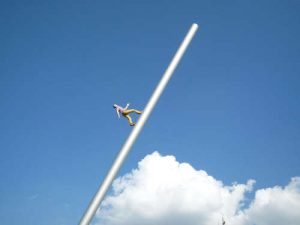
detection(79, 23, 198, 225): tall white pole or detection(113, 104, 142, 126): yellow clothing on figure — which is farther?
detection(113, 104, 142, 126): yellow clothing on figure

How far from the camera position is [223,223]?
61938mm

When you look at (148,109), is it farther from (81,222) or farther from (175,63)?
(81,222)

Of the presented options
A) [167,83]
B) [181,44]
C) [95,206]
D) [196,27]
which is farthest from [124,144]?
[196,27]

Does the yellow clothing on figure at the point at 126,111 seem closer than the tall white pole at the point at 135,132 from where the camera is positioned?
No

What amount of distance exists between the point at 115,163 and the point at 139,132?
0.63 meters

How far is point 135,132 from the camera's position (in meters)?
4.40

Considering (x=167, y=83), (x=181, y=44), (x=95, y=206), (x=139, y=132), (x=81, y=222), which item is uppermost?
(x=181, y=44)

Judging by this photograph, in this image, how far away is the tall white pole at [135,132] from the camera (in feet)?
12.7

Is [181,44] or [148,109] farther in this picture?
[181,44]

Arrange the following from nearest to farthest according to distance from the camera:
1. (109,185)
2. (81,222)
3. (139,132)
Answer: (81,222), (109,185), (139,132)

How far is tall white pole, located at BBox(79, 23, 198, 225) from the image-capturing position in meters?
3.88

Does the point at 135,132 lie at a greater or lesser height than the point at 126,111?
lesser

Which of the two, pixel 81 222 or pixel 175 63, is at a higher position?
pixel 175 63

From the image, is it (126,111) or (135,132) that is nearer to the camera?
(135,132)
